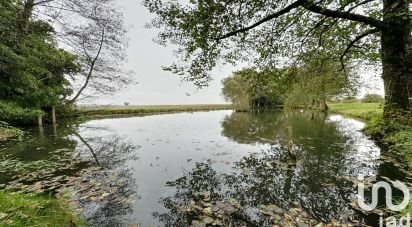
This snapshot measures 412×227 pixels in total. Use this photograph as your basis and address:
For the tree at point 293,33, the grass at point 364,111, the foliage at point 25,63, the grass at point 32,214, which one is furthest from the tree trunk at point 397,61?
the foliage at point 25,63

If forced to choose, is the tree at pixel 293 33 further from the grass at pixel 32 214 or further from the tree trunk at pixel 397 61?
the grass at pixel 32 214

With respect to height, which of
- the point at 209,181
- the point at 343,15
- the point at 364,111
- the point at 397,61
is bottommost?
the point at 209,181

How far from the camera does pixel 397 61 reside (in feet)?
20.6

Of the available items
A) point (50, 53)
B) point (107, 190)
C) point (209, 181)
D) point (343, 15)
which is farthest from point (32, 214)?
point (50, 53)

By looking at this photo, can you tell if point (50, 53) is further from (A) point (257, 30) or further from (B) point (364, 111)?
(B) point (364, 111)

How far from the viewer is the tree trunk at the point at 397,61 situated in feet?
20.1

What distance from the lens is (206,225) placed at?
3.49 meters

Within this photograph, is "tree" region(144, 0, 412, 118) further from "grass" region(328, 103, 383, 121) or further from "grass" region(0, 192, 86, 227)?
"grass" region(0, 192, 86, 227)

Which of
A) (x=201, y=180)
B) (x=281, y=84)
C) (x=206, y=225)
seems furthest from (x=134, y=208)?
(x=281, y=84)

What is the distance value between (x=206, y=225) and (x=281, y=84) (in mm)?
7608

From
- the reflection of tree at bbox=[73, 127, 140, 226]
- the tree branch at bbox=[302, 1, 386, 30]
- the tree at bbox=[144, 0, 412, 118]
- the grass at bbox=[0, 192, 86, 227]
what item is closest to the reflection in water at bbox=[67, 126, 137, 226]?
the reflection of tree at bbox=[73, 127, 140, 226]

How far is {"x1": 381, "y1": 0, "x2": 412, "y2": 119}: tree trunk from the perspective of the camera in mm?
6133

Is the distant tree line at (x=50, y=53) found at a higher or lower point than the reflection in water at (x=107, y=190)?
higher

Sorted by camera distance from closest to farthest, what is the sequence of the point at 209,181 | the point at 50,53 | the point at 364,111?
the point at 209,181 → the point at 50,53 → the point at 364,111
